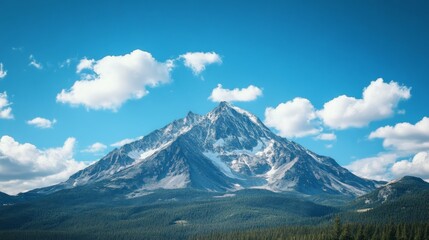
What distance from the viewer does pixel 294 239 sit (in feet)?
611

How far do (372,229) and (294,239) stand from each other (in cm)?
3326

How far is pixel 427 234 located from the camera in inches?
6314

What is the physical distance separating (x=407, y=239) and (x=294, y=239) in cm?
4657

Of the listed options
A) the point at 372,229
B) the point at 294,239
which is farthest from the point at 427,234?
the point at 294,239

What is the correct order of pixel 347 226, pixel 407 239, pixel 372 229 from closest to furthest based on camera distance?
pixel 347 226
pixel 407 239
pixel 372 229

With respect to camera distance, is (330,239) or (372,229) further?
(372,229)

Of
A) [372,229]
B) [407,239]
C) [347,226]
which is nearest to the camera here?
[347,226]

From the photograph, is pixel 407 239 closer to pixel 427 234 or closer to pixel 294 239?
pixel 427 234

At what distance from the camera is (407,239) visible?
157250 millimetres

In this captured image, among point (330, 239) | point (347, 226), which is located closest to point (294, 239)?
point (330, 239)

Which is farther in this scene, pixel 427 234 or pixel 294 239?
pixel 294 239

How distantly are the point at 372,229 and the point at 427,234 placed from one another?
2755cm

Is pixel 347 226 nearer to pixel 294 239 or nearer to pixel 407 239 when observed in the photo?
pixel 407 239

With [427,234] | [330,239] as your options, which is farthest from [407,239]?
[330,239]
